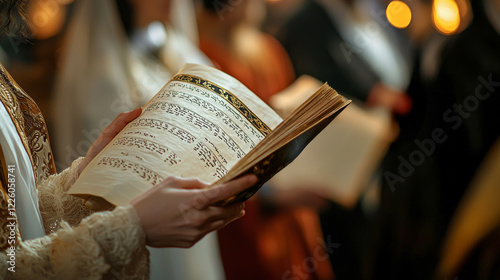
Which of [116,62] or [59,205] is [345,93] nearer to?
[116,62]

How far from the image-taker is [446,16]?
181 centimetres

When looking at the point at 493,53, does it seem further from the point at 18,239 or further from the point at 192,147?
the point at 18,239

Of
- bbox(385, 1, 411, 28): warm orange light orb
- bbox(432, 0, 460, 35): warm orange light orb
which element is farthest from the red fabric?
bbox(432, 0, 460, 35): warm orange light orb

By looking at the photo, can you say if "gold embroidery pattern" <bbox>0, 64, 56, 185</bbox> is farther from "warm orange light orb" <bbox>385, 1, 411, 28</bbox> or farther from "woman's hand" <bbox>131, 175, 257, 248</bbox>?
"warm orange light orb" <bbox>385, 1, 411, 28</bbox>

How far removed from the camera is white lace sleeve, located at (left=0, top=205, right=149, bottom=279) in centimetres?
57

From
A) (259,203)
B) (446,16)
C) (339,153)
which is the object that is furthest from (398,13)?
(259,203)

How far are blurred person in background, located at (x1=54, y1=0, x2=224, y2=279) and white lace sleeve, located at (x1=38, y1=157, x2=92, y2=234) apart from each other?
28.4 inches

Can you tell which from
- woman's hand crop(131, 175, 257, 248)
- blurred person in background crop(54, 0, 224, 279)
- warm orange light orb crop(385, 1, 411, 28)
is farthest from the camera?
warm orange light orb crop(385, 1, 411, 28)

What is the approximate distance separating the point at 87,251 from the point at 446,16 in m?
1.70

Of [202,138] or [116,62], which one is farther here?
[116,62]

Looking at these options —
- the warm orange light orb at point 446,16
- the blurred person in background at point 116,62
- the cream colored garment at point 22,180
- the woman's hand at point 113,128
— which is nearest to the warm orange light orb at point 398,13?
the warm orange light orb at point 446,16

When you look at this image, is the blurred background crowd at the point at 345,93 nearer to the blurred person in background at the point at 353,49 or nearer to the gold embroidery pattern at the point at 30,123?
the blurred person in background at the point at 353,49

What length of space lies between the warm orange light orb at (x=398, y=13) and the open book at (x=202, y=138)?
4.15 ft

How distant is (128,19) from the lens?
1677mm
